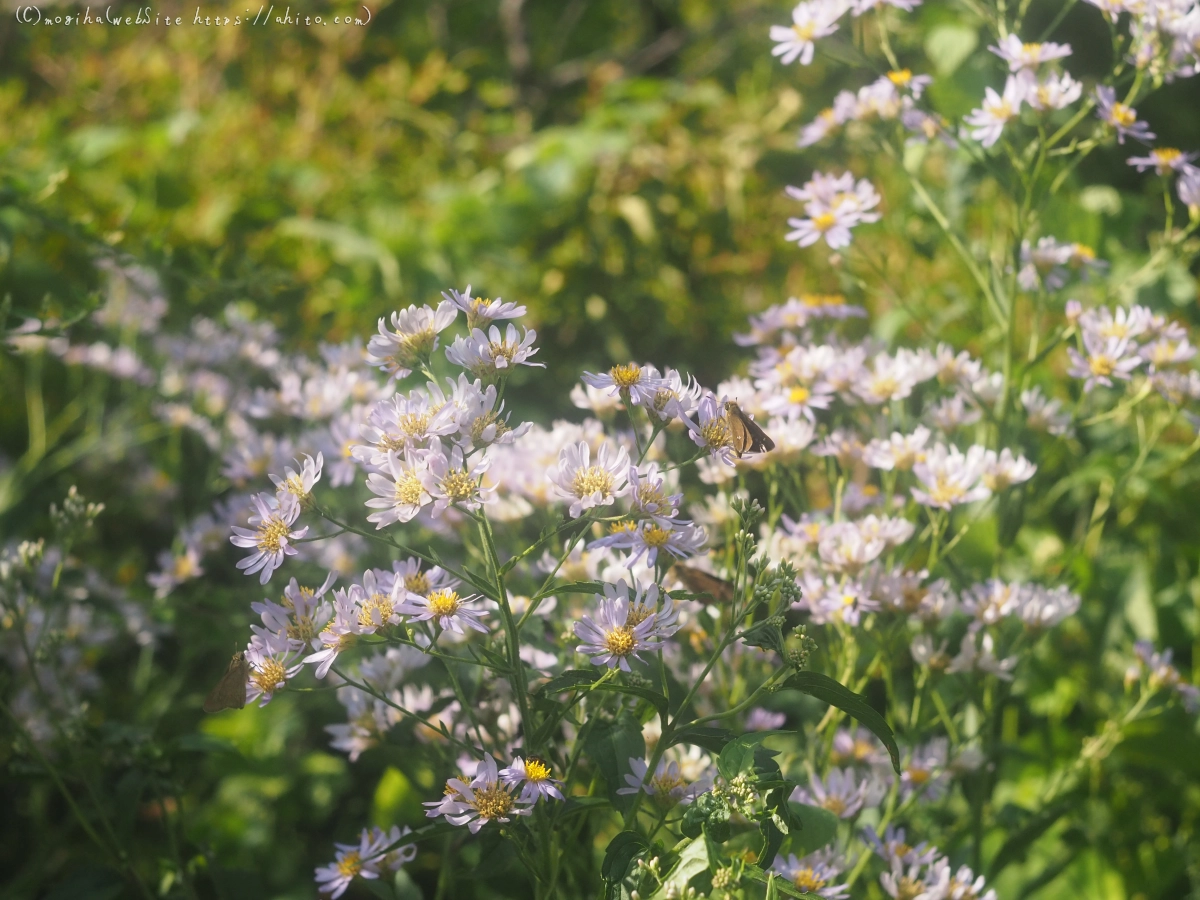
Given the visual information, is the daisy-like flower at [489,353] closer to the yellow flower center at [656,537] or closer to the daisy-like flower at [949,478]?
the yellow flower center at [656,537]

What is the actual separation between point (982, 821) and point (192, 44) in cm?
284

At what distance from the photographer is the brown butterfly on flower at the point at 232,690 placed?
76 centimetres

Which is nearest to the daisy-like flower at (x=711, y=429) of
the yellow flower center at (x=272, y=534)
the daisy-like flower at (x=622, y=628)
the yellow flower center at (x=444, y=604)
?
the daisy-like flower at (x=622, y=628)

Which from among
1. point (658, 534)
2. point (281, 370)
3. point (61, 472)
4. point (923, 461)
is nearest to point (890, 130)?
point (923, 461)

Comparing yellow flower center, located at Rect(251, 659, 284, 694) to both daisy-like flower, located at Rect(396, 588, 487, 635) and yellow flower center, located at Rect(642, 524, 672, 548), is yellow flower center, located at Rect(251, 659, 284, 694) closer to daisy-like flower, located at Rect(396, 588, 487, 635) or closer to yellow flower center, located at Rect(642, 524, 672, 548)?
daisy-like flower, located at Rect(396, 588, 487, 635)

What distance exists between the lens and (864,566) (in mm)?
1014

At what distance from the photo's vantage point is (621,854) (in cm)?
74

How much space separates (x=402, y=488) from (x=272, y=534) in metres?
0.12

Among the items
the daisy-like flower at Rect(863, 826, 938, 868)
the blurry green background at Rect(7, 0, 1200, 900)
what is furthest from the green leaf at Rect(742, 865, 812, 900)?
the blurry green background at Rect(7, 0, 1200, 900)

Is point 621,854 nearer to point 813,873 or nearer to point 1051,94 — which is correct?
point 813,873

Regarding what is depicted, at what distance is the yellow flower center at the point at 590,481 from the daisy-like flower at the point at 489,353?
0.09 m

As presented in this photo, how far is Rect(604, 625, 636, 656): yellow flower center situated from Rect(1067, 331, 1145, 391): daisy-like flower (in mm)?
633

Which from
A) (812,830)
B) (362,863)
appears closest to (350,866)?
(362,863)

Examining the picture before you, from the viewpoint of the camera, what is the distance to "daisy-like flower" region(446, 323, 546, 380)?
797mm
